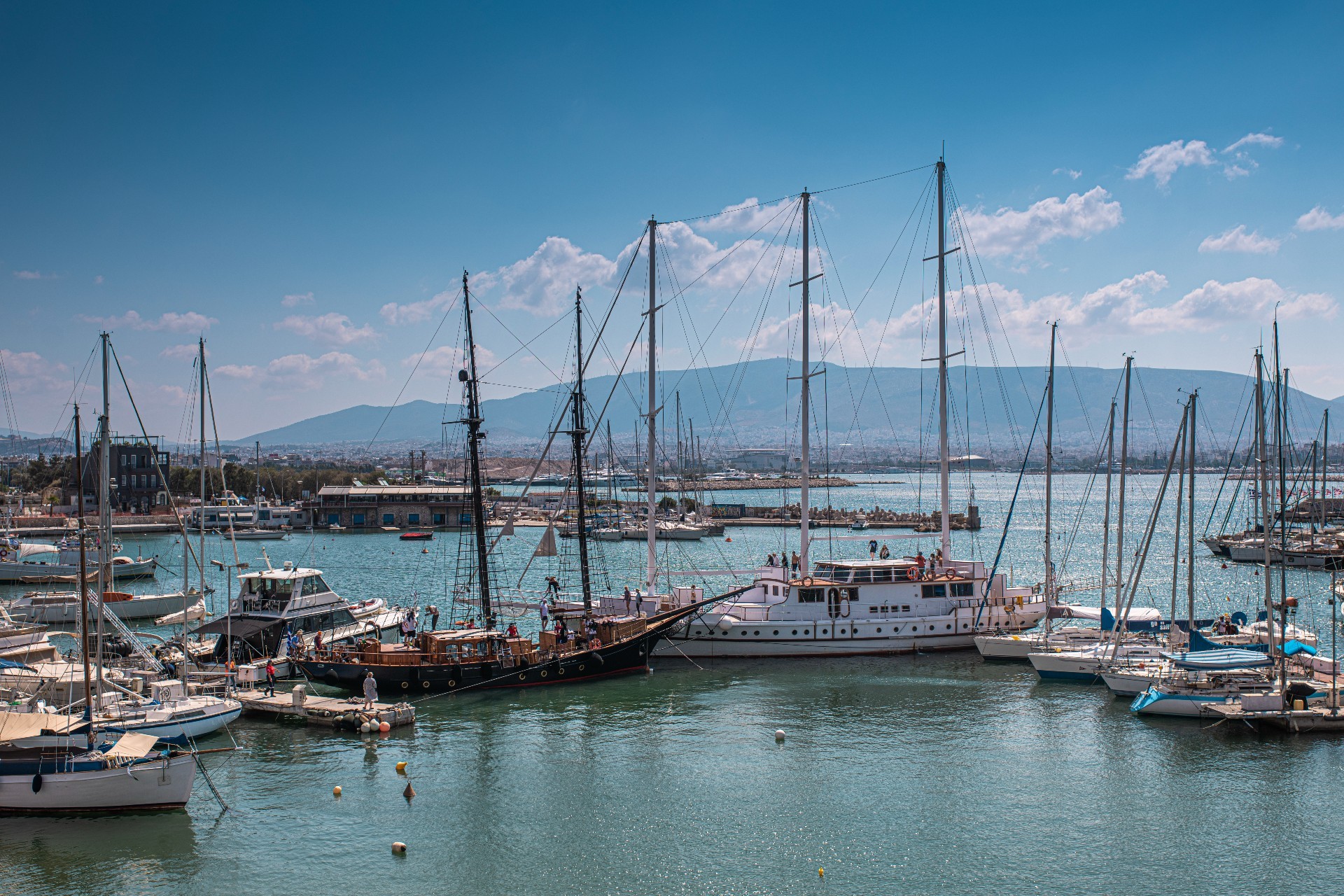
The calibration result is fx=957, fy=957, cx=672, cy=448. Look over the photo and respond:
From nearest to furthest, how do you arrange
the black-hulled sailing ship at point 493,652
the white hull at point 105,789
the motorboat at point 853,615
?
the white hull at point 105,789
the black-hulled sailing ship at point 493,652
the motorboat at point 853,615

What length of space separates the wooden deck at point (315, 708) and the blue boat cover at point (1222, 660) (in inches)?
983

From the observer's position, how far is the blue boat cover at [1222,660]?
30672 mm

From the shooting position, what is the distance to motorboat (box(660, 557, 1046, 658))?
Result: 39.9m

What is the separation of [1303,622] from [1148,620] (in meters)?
15.6

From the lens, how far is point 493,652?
1361 inches

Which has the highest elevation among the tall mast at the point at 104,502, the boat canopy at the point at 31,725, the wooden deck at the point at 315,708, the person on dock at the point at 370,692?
the tall mast at the point at 104,502

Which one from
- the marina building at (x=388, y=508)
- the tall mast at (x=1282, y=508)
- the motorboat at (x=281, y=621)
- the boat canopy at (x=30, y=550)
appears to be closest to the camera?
the tall mast at (x=1282, y=508)

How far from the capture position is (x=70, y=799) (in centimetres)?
2267

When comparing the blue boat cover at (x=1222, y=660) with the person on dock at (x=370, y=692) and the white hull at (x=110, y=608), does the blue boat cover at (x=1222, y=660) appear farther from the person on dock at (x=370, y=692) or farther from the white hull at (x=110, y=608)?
the white hull at (x=110, y=608)

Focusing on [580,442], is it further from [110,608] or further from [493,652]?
[110,608]

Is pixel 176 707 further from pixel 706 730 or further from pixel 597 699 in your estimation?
pixel 706 730

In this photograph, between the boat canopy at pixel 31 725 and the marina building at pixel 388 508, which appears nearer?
the boat canopy at pixel 31 725

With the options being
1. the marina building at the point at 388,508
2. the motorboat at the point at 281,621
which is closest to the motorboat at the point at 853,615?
the motorboat at the point at 281,621

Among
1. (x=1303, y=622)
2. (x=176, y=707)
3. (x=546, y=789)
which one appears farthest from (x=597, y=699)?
(x=1303, y=622)
